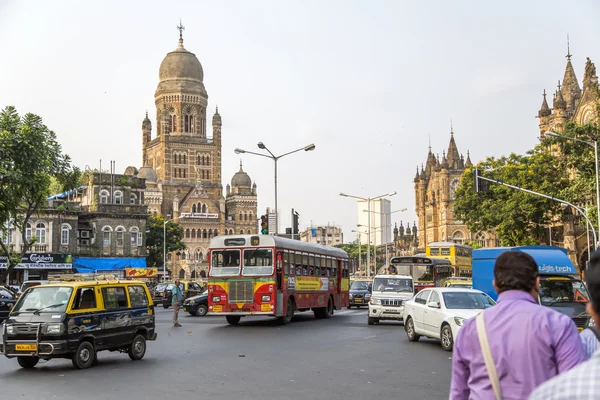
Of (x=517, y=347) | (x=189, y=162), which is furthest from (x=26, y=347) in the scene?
(x=189, y=162)

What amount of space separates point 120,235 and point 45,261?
32.7ft

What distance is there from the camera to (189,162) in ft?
427

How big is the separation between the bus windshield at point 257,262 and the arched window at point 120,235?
51.2 meters

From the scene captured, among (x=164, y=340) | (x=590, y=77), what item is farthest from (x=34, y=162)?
(x=590, y=77)

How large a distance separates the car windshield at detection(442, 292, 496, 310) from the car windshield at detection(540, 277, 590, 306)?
1.68 m

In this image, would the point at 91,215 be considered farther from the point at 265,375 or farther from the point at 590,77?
the point at 265,375

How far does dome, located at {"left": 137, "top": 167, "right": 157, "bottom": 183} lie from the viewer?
128625 millimetres

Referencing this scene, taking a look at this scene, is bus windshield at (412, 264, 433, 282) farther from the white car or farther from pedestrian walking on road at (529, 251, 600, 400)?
pedestrian walking on road at (529, 251, 600, 400)

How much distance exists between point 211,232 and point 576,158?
92807 millimetres

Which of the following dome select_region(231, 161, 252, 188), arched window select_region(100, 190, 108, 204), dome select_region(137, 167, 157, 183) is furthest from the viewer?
dome select_region(231, 161, 252, 188)

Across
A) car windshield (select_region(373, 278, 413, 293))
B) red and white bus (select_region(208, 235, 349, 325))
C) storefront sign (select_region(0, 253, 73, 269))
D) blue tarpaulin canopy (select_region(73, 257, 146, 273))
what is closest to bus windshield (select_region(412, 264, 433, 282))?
car windshield (select_region(373, 278, 413, 293))

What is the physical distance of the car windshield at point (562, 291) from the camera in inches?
747

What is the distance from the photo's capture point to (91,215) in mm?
73188

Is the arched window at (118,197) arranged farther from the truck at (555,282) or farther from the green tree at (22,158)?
the truck at (555,282)
